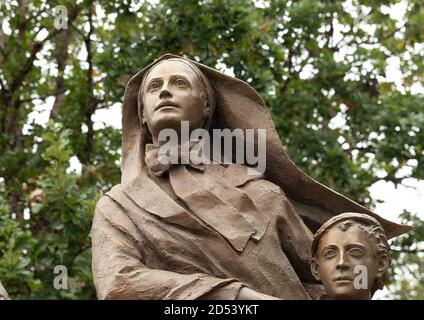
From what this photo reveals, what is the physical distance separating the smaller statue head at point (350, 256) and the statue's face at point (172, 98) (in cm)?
108

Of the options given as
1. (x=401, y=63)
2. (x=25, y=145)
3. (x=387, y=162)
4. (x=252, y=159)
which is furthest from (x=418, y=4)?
(x=252, y=159)

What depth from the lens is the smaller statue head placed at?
7.61 meters

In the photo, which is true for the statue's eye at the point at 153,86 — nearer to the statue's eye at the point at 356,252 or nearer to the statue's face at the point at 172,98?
the statue's face at the point at 172,98

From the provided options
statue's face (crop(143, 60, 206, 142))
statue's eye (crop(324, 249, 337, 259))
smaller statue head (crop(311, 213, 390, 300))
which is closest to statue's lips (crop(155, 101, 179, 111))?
statue's face (crop(143, 60, 206, 142))

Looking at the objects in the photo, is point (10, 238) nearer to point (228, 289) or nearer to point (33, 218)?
point (33, 218)

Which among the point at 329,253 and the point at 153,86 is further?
the point at 153,86

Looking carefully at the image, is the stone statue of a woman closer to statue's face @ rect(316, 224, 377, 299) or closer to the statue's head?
the statue's head

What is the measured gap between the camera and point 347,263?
7637 millimetres

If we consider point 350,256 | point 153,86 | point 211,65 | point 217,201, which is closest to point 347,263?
point 350,256

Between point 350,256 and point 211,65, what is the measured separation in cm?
828

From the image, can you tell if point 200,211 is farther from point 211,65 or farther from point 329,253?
point 211,65

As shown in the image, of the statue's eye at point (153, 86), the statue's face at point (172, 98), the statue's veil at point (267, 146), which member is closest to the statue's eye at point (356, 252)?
the statue's veil at point (267, 146)

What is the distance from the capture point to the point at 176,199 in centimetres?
810

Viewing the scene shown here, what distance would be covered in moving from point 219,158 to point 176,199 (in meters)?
0.54
